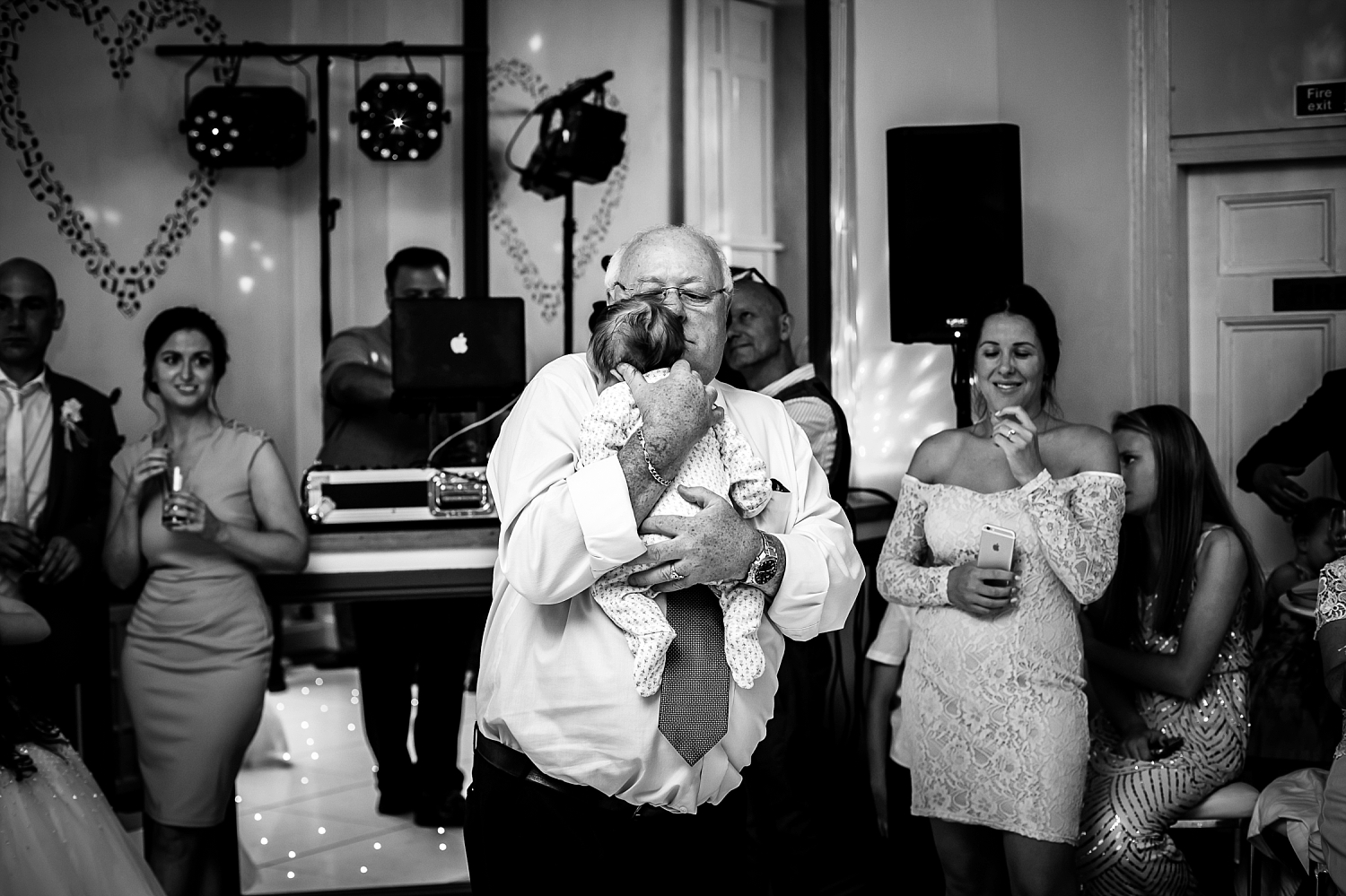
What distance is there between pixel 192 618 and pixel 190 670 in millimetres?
121

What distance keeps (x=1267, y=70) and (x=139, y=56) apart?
4990 millimetres

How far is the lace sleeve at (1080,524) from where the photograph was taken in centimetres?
262

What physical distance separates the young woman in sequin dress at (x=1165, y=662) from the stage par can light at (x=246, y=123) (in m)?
4.25

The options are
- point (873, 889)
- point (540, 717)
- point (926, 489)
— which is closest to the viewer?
point (540, 717)

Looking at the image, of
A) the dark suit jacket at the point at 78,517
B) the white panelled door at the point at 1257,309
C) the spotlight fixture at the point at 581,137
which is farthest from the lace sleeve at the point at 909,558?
the spotlight fixture at the point at 581,137

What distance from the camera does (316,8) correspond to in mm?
6473

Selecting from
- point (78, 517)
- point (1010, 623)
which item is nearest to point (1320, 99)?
point (1010, 623)

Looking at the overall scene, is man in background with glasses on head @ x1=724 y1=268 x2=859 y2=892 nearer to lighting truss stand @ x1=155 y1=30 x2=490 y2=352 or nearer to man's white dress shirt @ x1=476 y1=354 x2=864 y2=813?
man's white dress shirt @ x1=476 y1=354 x2=864 y2=813

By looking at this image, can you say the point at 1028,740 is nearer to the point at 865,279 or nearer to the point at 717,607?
the point at 717,607

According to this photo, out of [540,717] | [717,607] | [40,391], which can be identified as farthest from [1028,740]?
[40,391]

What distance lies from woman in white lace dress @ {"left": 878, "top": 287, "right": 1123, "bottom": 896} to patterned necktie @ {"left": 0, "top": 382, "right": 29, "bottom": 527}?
6.97 feet

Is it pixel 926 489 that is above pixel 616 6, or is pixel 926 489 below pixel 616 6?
below

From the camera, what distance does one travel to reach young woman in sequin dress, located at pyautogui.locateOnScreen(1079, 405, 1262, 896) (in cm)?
Result: 291

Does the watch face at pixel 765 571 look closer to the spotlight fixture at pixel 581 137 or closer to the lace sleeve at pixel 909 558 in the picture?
the lace sleeve at pixel 909 558
